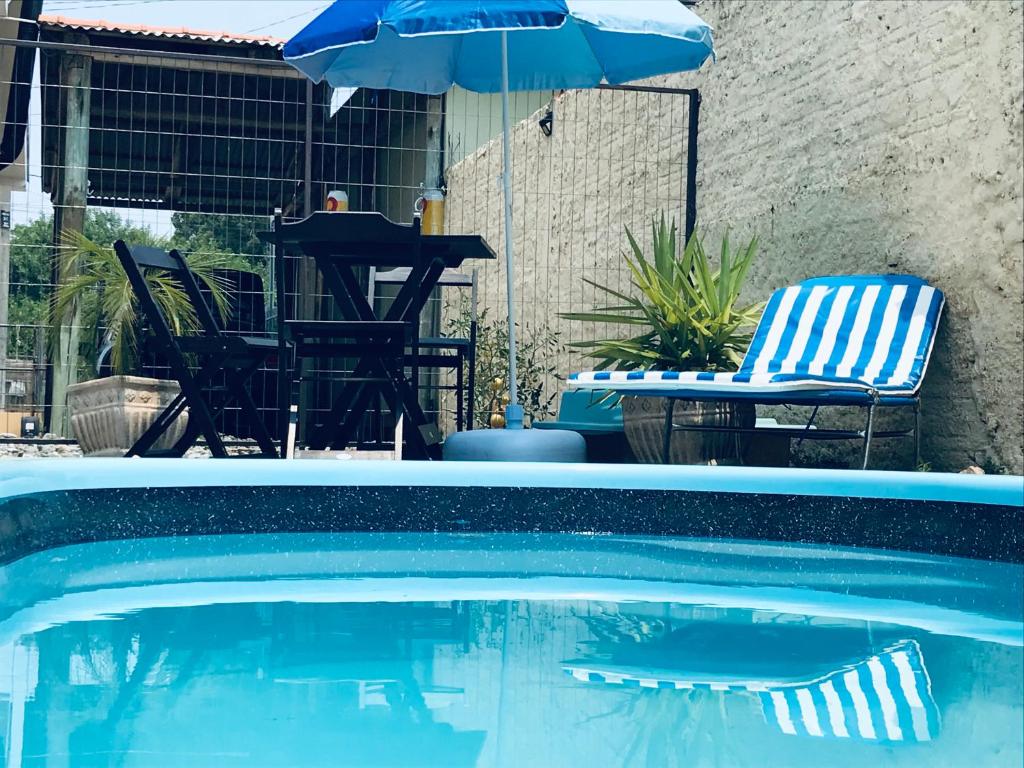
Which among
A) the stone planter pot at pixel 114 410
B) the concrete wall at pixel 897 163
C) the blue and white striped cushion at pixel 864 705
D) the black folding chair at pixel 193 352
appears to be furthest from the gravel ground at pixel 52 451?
the blue and white striped cushion at pixel 864 705

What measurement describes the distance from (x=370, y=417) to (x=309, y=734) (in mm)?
5573

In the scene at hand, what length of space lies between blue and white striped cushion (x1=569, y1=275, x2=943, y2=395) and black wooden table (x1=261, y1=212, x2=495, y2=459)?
2.26 ft

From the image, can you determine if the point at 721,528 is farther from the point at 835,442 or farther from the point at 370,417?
the point at 370,417

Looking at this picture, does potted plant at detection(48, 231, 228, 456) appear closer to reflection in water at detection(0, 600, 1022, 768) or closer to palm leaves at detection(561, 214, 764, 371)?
palm leaves at detection(561, 214, 764, 371)

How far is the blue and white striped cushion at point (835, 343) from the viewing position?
4.35m

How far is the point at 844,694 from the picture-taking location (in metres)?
1.86

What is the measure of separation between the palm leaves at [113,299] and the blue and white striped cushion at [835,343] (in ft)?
8.46


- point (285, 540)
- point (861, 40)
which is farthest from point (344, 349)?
point (861, 40)

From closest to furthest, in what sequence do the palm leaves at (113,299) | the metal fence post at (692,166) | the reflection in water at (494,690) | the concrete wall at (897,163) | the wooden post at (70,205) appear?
1. the reflection in water at (494,690)
2. the concrete wall at (897,163)
3. the palm leaves at (113,299)
4. the wooden post at (70,205)
5. the metal fence post at (692,166)

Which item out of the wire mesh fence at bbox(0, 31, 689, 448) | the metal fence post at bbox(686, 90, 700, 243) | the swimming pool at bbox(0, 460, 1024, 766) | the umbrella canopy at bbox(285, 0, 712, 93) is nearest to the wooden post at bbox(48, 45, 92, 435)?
the wire mesh fence at bbox(0, 31, 689, 448)

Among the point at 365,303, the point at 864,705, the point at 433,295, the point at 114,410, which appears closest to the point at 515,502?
the point at 365,303

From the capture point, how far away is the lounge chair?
14.1 ft

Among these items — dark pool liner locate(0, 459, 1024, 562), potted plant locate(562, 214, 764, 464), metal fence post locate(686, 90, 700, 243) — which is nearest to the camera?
dark pool liner locate(0, 459, 1024, 562)

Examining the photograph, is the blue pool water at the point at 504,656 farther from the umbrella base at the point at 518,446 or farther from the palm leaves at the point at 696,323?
the palm leaves at the point at 696,323
